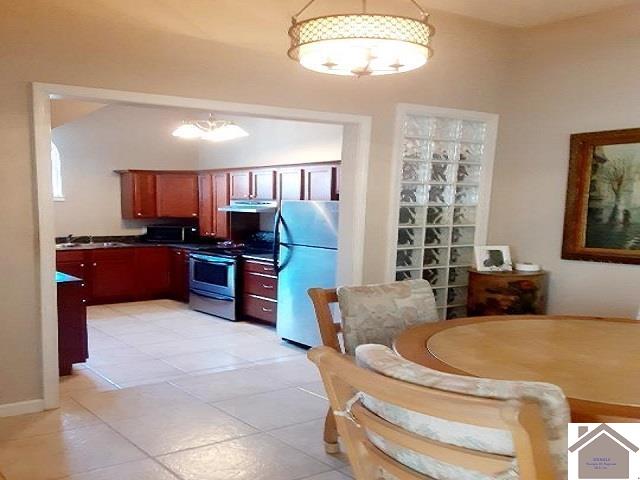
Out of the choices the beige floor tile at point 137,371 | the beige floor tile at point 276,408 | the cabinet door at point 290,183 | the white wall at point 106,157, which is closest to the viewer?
the beige floor tile at point 276,408

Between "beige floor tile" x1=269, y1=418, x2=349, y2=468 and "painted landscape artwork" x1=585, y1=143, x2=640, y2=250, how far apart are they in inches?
100

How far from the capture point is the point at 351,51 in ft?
7.70

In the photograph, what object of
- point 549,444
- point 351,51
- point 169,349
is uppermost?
point 351,51

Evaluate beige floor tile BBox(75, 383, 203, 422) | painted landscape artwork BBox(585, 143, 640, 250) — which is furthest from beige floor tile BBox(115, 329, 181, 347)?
painted landscape artwork BBox(585, 143, 640, 250)

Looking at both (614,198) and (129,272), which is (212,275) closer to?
(129,272)

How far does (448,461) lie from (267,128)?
590cm

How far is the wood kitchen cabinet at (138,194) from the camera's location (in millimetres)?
7637

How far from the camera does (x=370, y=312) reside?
2.73m

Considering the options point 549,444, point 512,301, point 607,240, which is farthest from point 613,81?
point 549,444

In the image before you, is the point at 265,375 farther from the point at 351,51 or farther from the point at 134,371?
the point at 351,51

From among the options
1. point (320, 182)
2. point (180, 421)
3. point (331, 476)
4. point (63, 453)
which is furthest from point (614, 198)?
point (63, 453)

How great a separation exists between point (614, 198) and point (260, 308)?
3536 millimetres

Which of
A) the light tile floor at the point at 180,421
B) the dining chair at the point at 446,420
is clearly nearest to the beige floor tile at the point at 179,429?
the light tile floor at the point at 180,421

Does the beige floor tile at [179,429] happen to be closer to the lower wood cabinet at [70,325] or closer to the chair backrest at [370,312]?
the chair backrest at [370,312]
